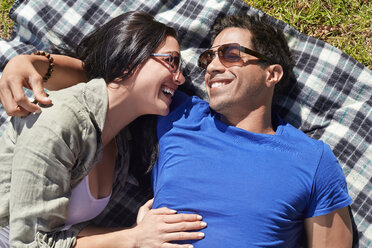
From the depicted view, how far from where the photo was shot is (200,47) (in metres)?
3.58

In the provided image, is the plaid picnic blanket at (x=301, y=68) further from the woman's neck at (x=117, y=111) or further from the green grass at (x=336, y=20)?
the woman's neck at (x=117, y=111)

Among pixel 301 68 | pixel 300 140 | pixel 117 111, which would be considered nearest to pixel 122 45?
pixel 117 111

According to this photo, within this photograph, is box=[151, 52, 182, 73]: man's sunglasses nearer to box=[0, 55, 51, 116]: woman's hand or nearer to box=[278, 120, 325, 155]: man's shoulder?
box=[0, 55, 51, 116]: woman's hand

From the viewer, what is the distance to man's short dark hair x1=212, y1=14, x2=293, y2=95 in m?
2.97

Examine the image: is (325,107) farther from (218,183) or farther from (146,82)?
(146,82)

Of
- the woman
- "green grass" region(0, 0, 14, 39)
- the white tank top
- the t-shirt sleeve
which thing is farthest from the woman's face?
"green grass" region(0, 0, 14, 39)

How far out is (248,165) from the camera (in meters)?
2.70

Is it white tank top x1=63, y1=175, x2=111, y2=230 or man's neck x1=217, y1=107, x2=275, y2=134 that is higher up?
man's neck x1=217, y1=107, x2=275, y2=134

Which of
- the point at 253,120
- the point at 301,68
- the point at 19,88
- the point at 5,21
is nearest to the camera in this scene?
the point at 19,88

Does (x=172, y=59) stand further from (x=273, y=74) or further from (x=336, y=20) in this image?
(x=336, y=20)

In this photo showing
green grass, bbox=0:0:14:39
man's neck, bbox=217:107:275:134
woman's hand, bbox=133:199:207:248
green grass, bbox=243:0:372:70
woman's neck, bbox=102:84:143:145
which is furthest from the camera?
green grass, bbox=0:0:14:39

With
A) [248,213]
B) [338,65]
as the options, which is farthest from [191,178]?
[338,65]

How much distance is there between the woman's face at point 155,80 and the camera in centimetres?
269

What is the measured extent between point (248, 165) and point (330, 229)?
75 centimetres
